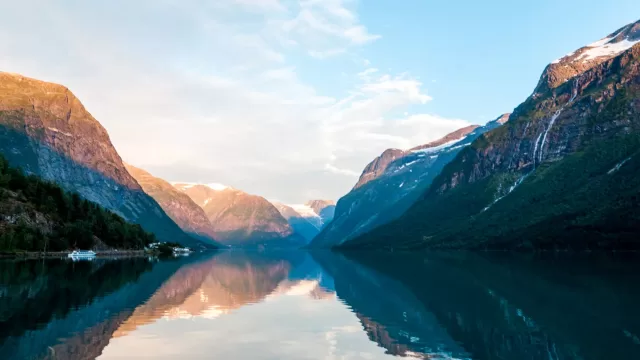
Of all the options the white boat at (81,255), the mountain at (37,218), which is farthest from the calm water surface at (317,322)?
the mountain at (37,218)

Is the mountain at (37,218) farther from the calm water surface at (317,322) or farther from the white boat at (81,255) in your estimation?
the calm water surface at (317,322)

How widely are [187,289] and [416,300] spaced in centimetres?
3101

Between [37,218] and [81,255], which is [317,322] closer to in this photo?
[81,255]

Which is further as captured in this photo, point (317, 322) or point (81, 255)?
point (81, 255)

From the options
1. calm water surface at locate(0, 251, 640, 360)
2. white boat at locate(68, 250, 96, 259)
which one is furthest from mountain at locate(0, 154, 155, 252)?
calm water surface at locate(0, 251, 640, 360)

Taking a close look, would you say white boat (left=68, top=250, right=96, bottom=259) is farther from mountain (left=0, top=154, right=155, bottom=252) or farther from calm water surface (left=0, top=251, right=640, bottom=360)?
calm water surface (left=0, top=251, right=640, bottom=360)

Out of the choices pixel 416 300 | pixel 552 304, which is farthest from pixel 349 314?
pixel 552 304

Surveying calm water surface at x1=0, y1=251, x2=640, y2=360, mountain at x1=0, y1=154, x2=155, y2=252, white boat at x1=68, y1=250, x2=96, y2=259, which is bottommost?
calm water surface at x1=0, y1=251, x2=640, y2=360

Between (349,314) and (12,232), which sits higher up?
(12,232)

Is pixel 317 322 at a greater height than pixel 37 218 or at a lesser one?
lesser

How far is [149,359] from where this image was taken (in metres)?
29.8

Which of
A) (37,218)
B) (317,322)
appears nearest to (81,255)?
(37,218)

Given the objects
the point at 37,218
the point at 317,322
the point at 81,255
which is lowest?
the point at 317,322

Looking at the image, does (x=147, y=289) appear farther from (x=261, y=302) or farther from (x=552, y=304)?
(x=552, y=304)
